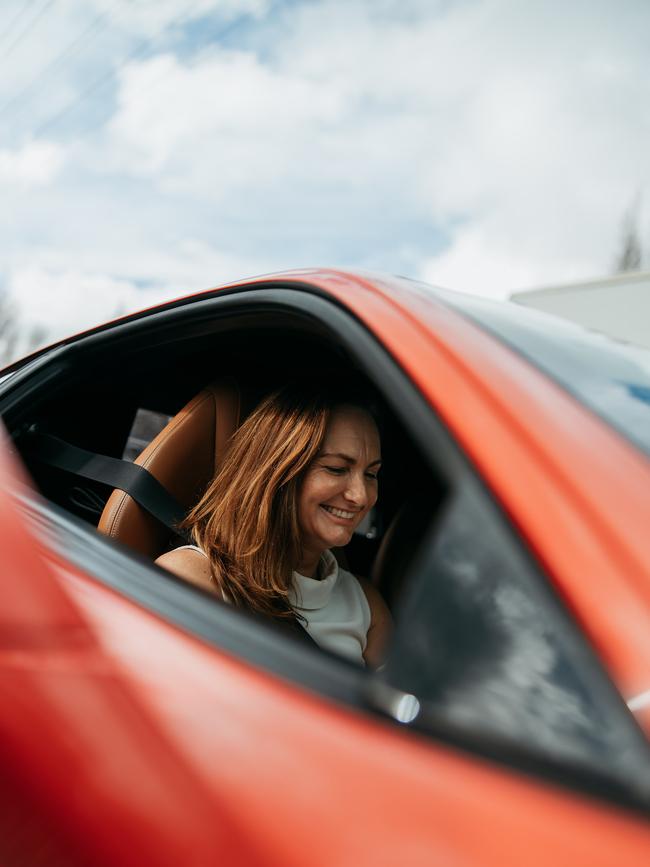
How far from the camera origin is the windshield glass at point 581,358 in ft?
3.17

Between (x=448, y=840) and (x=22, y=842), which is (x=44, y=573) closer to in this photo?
(x=22, y=842)

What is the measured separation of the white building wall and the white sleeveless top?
8038mm

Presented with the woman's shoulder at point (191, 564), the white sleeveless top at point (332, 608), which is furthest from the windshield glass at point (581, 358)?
the white sleeveless top at point (332, 608)

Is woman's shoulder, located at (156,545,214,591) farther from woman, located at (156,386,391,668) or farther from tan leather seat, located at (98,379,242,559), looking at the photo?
tan leather seat, located at (98,379,242,559)

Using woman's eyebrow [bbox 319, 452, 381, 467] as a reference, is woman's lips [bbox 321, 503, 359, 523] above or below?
below

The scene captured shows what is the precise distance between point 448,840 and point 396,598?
5.04 ft

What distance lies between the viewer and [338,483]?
73.2 inches

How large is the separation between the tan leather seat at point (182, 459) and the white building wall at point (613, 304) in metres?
8.04

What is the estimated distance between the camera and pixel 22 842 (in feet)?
3.14

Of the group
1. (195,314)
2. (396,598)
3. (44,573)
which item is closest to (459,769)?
(44,573)

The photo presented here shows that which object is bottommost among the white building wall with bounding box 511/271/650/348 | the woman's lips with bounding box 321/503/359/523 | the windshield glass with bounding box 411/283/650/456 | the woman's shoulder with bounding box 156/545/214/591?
the woman's shoulder with bounding box 156/545/214/591

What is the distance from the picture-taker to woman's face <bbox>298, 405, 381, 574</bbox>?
1.85 meters

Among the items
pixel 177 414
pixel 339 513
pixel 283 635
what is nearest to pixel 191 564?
pixel 339 513

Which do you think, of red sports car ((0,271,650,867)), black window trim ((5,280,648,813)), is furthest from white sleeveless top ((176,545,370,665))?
red sports car ((0,271,650,867))
